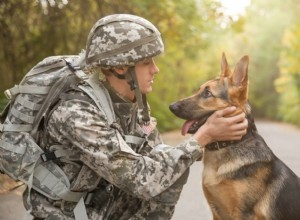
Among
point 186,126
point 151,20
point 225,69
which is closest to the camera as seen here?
point 186,126

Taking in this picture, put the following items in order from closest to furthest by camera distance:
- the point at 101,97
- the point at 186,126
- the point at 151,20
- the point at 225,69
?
the point at 101,97
the point at 186,126
the point at 225,69
the point at 151,20

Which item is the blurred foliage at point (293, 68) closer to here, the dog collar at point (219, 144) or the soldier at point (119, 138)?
the dog collar at point (219, 144)

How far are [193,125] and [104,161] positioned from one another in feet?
4.17

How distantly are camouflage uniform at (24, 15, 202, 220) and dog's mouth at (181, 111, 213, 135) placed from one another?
55 cm

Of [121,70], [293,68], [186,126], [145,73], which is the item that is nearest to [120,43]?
[121,70]

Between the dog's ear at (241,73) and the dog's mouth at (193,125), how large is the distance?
1.21 ft

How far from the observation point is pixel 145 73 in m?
3.85

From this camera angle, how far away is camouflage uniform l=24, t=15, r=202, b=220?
3463 millimetres

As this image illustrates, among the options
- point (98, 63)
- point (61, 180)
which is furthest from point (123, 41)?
point (61, 180)

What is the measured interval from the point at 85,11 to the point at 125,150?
814 cm

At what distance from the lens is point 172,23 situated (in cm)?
1741

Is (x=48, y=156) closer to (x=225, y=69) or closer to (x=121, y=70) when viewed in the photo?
(x=121, y=70)

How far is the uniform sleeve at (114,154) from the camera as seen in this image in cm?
344

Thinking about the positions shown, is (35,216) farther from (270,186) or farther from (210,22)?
(210,22)
